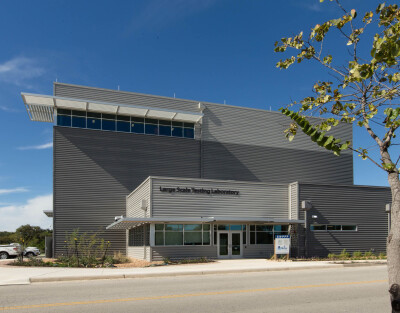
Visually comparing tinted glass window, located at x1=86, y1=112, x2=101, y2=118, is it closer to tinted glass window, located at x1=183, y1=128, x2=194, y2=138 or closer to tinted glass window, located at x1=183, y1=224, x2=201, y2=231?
tinted glass window, located at x1=183, y1=128, x2=194, y2=138

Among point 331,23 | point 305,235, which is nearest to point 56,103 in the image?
point 305,235

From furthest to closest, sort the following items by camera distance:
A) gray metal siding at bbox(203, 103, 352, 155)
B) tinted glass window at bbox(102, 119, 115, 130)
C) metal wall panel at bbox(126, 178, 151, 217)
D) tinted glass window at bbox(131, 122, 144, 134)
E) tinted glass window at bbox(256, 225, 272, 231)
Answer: gray metal siding at bbox(203, 103, 352, 155) < tinted glass window at bbox(131, 122, 144, 134) < tinted glass window at bbox(102, 119, 115, 130) < tinted glass window at bbox(256, 225, 272, 231) < metal wall panel at bbox(126, 178, 151, 217)

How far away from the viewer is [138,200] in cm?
2870

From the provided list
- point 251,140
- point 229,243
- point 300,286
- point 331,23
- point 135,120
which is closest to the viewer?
point 331,23

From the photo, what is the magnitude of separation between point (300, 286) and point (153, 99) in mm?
25218

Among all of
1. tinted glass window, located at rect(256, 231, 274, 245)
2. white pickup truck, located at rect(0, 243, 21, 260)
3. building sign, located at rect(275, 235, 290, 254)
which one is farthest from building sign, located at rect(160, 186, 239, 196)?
white pickup truck, located at rect(0, 243, 21, 260)

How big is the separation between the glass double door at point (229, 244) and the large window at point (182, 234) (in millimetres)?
963

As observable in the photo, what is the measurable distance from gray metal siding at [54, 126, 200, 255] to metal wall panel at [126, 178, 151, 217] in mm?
1486

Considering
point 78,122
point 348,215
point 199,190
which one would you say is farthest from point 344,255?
point 78,122

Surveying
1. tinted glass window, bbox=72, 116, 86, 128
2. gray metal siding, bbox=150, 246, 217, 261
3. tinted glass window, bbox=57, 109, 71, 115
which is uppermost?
tinted glass window, bbox=57, 109, 71, 115

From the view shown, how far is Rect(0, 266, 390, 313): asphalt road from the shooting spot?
31.2 ft

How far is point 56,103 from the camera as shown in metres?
31.6

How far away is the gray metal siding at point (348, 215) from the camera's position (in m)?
28.7

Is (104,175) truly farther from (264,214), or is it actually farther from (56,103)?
(264,214)
